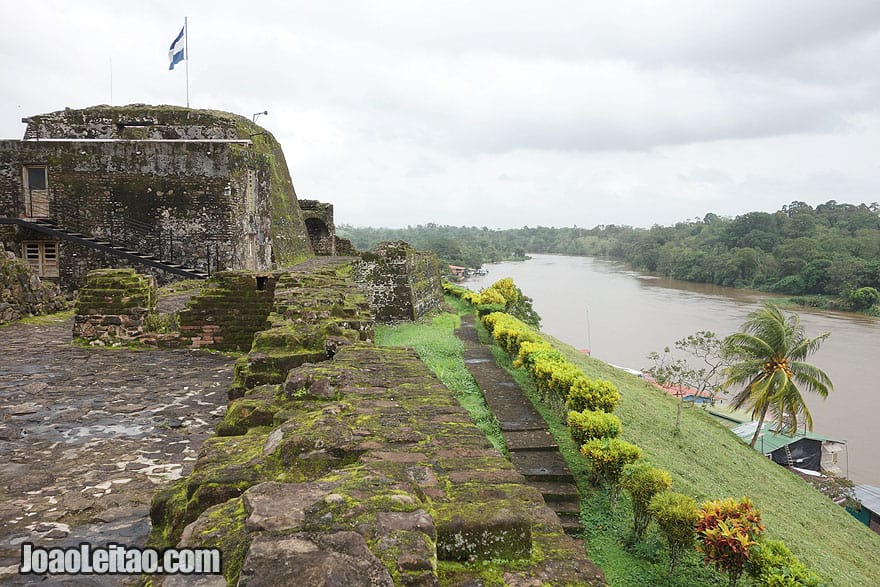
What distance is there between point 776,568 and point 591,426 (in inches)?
106

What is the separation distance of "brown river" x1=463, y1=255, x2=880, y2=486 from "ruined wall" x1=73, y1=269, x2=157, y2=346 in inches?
874

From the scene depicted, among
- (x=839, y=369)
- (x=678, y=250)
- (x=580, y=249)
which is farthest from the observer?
(x=580, y=249)

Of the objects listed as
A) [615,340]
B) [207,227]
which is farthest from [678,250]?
[207,227]

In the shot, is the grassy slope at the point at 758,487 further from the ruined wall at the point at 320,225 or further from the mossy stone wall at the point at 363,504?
the ruined wall at the point at 320,225

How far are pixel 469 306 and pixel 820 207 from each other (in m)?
82.7

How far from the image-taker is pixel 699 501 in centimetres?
718

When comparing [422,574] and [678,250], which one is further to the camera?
[678,250]

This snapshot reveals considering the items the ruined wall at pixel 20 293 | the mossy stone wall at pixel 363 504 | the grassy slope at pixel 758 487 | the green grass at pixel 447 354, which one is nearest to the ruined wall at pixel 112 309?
the ruined wall at pixel 20 293

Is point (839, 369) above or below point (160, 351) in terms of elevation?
below

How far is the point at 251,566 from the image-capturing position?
4.34 ft

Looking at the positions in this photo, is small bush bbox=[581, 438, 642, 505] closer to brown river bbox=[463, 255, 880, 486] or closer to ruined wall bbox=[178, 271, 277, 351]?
ruined wall bbox=[178, 271, 277, 351]

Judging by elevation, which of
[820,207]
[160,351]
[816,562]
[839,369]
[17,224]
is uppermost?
[820,207]

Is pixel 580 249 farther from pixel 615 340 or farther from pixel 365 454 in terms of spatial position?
pixel 365 454

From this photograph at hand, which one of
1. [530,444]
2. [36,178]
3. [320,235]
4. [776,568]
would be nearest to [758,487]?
[530,444]
